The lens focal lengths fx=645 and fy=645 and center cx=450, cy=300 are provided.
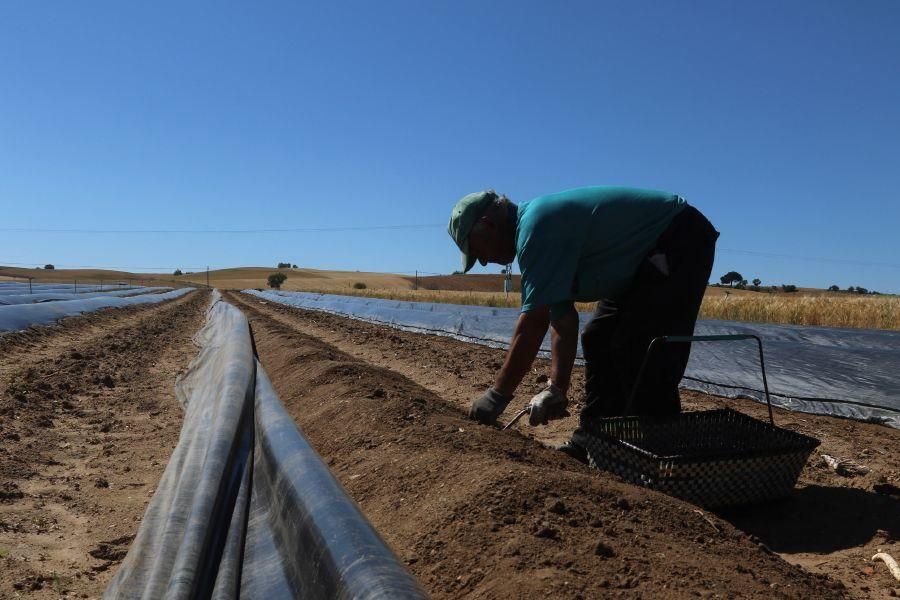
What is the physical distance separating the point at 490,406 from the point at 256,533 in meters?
1.04

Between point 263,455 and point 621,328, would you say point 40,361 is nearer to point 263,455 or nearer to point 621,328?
point 263,455

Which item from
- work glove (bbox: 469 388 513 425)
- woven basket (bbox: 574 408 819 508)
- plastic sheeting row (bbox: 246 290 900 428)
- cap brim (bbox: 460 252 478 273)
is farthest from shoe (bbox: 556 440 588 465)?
plastic sheeting row (bbox: 246 290 900 428)

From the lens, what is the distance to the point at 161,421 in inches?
184

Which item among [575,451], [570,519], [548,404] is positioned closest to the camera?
[570,519]

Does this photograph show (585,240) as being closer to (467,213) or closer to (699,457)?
(467,213)

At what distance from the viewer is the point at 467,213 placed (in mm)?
2590

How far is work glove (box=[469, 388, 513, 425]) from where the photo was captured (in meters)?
2.60

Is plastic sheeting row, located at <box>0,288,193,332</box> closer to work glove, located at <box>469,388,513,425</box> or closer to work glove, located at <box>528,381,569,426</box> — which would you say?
work glove, located at <box>469,388,513,425</box>

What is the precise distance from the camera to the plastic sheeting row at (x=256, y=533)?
4.64 ft

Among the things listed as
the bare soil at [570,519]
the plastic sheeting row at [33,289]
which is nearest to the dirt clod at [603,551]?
the bare soil at [570,519]

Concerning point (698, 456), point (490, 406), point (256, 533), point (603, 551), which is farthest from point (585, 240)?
point (256, 533)

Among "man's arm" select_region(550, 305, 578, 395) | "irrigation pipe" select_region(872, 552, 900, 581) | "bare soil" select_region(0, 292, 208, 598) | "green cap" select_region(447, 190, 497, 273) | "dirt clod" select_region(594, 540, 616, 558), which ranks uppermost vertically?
"green cap" select_region(447, 190, 497, 273)

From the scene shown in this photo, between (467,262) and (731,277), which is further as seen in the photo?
(731,277)

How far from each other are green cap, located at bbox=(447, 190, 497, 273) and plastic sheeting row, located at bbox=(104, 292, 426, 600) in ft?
3.30
